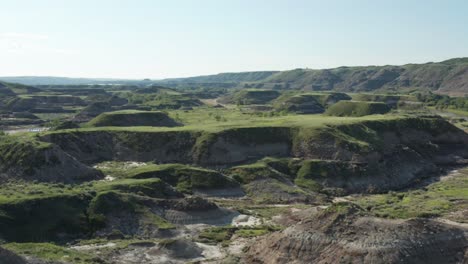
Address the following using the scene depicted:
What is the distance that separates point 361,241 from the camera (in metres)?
49.7

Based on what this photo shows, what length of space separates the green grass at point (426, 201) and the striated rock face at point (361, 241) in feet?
59.0

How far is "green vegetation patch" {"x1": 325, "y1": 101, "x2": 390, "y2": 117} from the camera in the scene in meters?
183

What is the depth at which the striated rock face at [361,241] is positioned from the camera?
48.6 metres

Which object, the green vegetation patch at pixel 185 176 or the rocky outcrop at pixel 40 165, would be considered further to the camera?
the rocky outcrop at pixel 40 165

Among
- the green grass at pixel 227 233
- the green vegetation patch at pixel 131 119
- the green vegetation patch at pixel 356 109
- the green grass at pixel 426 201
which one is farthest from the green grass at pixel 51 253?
the green vegetation patch at pixel 356 109

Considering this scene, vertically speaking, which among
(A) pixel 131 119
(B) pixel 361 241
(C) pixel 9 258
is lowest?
(C) pixel 9 258

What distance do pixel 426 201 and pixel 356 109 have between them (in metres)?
104

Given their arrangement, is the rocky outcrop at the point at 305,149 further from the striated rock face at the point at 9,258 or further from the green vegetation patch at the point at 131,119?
the striated rock face at the point at 9,258

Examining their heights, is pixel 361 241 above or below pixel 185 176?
above

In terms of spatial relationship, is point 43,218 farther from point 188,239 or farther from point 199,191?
point 199,191

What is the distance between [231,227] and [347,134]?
52.2 meters

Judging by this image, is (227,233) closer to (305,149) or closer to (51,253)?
(51,253)

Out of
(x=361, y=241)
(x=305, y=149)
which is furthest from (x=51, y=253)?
(x=305, y=149)

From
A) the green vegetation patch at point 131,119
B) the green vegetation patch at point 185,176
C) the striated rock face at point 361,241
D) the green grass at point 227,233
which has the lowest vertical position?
the green grass at point 227,233
